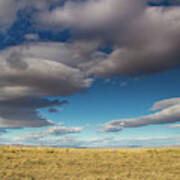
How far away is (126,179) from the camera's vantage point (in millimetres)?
15430

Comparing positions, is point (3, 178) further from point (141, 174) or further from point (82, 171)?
point (141, 174)

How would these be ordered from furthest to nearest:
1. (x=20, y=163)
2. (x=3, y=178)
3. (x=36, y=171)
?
(x=20, y=163)
(x=36, y=171)
(x=3, y=178)

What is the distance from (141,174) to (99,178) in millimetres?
3641

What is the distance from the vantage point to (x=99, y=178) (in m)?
15.4

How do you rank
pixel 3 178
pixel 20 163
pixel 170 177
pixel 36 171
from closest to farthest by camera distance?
pixel 3 178, pixel 170 177, pixel 36 171, pixel 20 163

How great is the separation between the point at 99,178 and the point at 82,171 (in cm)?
309

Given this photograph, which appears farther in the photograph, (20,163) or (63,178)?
(20,163)

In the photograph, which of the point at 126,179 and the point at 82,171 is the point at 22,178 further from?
the point at 126,179

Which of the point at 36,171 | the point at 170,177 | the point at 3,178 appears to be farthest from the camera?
the point at 36,171

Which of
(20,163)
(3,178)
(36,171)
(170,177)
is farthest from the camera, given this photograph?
(20,163)

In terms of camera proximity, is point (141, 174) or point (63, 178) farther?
point (141, 174)

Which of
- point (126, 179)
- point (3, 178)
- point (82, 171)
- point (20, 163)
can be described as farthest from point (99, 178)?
point (20, 163)

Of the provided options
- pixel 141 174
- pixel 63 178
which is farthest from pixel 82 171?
pixel 141 174

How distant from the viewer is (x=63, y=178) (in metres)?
15.5
